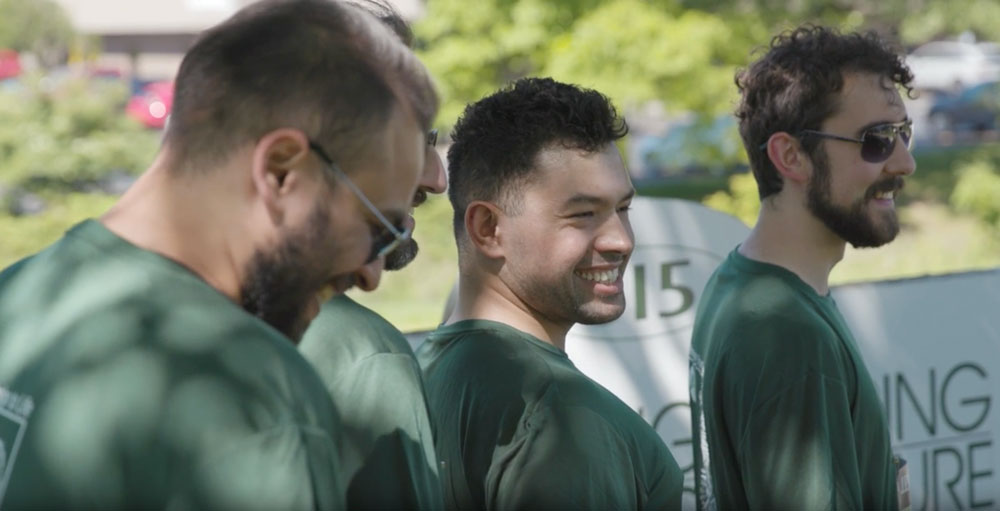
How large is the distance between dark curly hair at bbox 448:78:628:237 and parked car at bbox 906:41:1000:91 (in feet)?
94.4

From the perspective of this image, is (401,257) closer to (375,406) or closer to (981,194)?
(375,406)

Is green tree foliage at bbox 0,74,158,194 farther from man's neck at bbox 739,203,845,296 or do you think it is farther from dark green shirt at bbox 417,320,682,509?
dark green shirt at bbox 417,320,682,509

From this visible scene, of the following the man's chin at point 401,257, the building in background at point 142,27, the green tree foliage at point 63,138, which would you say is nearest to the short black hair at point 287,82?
the man's chin at point 401,257

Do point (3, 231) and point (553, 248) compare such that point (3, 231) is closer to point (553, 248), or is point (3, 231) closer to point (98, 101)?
point (98, 101)

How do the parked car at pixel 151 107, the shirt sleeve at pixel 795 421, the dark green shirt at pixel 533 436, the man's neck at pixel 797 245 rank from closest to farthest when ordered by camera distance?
the dark green shirt at pixel 533 436 → the shirt sleeve at pixel 795 421 → the man's neck at pixel 797 245 → the parked car at pixel 151 107

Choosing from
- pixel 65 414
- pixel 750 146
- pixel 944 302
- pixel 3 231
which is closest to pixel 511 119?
pixel 750 146

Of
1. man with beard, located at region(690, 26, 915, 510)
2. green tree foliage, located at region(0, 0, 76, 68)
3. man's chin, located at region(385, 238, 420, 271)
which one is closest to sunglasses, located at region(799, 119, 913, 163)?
man with beard, located at region(690, 26, 915, 510)

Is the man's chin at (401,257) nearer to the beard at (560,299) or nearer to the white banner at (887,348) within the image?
the beard at (560,299)

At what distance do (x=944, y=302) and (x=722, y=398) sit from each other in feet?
11.6

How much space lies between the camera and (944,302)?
6.48m

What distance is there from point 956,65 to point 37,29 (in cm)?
2108

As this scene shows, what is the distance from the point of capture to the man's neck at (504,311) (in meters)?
3.01

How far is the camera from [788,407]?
10.3 feet

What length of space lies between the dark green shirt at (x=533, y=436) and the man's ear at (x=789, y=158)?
1096 millimetres
